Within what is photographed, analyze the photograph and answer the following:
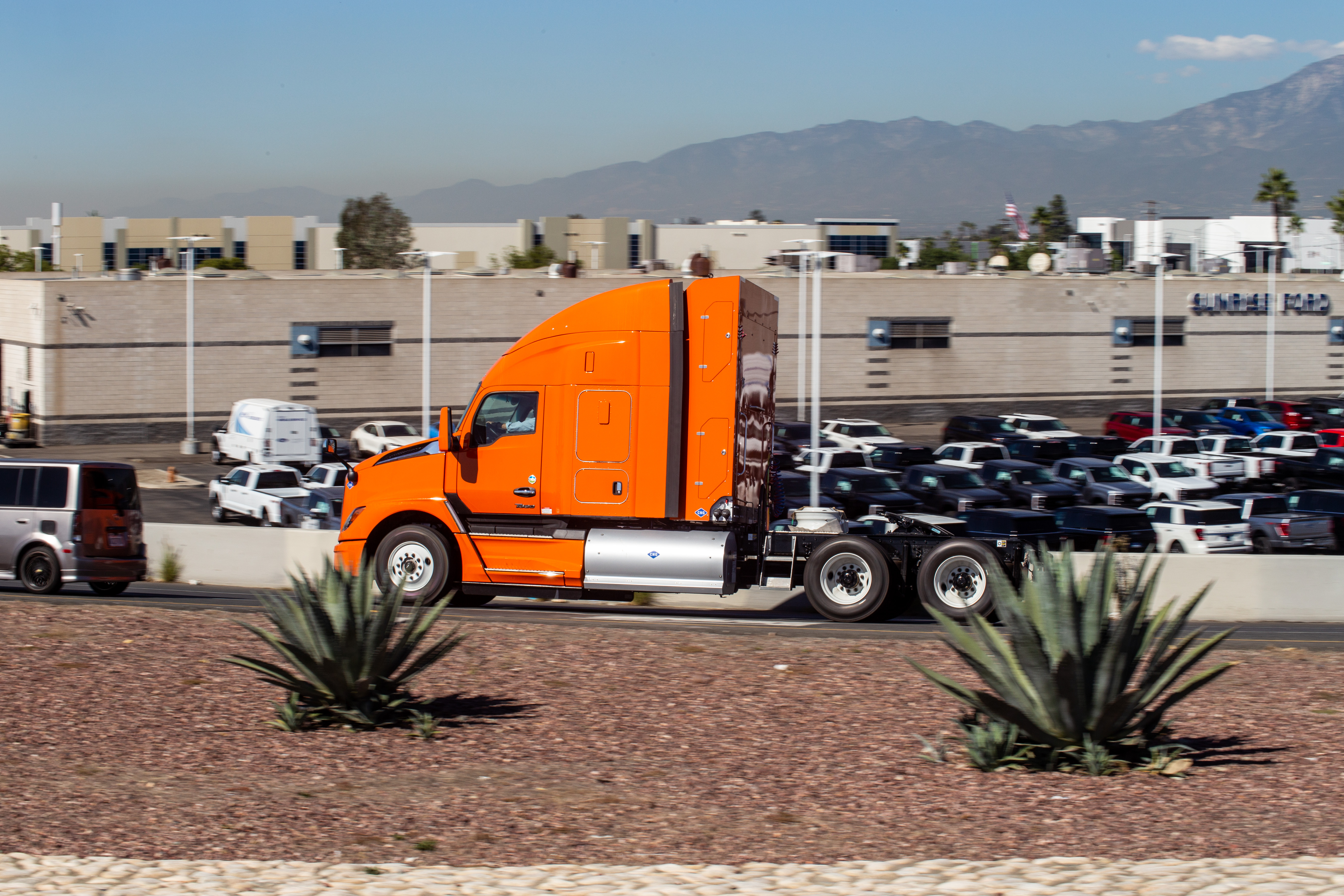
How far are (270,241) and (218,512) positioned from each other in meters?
89.2

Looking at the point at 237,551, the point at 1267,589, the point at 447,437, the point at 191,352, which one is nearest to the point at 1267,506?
the point at 1267,589

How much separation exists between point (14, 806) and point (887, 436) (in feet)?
136

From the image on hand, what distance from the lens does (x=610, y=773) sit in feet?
27.8

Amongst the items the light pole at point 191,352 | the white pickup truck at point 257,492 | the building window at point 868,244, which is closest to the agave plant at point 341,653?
the white pickup truck at point 257,492

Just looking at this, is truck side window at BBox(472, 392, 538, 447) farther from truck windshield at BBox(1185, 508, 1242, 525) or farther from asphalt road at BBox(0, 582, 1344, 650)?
truck windshield at BBox(1185, 508, 1242, 525)

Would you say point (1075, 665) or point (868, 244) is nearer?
point (1075, 665)

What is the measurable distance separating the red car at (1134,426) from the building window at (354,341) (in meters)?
30.5

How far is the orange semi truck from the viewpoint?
15.7 meters

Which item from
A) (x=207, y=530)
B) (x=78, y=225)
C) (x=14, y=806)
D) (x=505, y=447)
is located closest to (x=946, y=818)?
(x=14, y=806)

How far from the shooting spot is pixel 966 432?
4962 centimetres

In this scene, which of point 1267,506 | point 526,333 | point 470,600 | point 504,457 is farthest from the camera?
point 526,333

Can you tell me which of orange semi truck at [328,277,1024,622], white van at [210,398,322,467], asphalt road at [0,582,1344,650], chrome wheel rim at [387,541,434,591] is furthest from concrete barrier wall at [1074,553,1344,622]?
white van at [210,398,322,467]

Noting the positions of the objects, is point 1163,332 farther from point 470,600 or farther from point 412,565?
point 412,565

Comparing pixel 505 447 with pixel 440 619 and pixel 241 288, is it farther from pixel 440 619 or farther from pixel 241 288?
pixel 241 288
